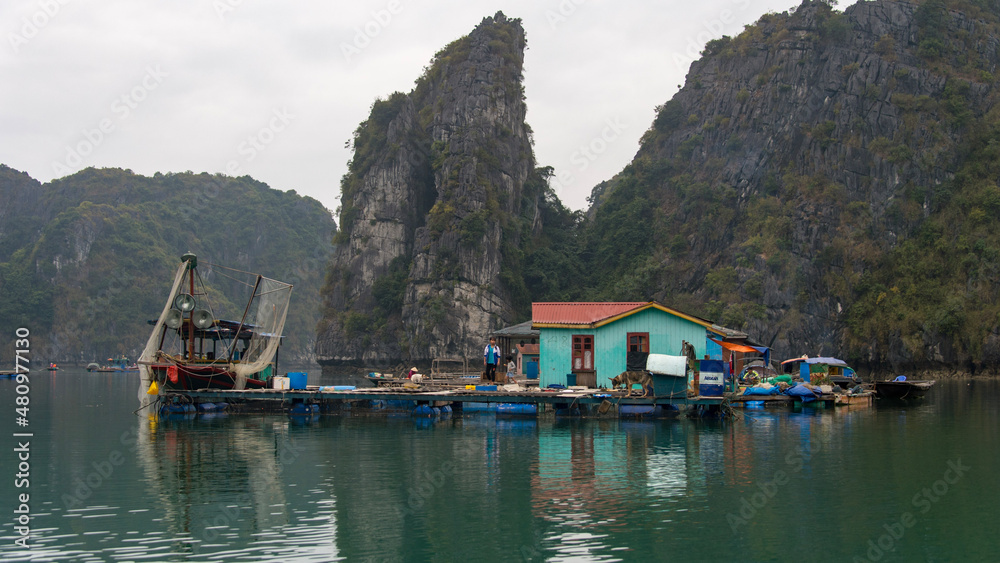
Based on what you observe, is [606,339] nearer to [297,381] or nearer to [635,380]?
[635,380]

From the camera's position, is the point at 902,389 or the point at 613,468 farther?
the point at 902,389

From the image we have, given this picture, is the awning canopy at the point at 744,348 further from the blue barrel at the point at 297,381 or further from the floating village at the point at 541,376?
the blue barrel at the point at 297,381

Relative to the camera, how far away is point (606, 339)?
1492 inches

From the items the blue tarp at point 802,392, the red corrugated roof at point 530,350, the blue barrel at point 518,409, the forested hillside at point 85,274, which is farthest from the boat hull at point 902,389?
the forested hillside at point 85,274

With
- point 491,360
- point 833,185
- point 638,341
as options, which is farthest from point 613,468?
point 833,185

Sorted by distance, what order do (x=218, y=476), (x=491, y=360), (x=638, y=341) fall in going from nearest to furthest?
(x=218, y=476)
(x=638, y=341)
(x=491, y=360)

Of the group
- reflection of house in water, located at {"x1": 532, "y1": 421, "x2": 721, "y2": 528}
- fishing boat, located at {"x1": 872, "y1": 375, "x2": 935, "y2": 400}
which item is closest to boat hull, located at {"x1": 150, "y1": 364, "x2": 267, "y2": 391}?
reflection of house in water, located at {"x1": 532, "y1": 421, "x2": 721, "y2": 528}

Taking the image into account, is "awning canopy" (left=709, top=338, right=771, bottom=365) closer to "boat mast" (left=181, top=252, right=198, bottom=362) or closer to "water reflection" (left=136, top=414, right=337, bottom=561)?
"water reflection" (left=136, top=414, right=337, bottom=561)

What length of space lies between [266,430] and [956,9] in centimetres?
10117

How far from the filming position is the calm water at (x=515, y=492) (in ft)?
51.6

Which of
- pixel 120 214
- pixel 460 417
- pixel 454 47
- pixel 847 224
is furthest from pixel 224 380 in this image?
pixel 120 214

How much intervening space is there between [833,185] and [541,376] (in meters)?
69.2

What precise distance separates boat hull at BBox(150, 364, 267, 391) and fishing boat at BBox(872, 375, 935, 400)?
36.1 m

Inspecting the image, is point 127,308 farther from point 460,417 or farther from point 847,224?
point 460,417
